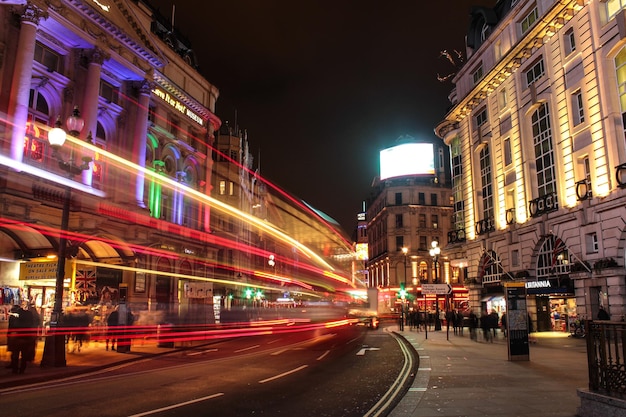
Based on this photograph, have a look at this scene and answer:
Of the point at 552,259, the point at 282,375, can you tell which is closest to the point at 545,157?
the point at 552,259

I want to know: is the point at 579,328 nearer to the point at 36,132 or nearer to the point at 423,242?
the point at 36,132

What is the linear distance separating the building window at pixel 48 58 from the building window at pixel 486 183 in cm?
3292

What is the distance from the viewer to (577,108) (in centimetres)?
2753

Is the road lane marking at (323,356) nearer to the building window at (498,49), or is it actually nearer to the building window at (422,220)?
the building window at (498,49)

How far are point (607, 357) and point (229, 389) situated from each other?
7905 mm

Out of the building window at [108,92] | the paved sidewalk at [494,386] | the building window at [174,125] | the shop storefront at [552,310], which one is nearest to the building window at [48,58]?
the building window at [108,92]

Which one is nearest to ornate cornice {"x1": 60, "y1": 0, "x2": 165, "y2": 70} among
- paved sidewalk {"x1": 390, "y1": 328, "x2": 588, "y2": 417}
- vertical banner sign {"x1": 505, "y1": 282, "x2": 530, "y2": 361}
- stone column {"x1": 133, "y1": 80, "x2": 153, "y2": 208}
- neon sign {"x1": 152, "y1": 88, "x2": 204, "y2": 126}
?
stone column {"x1": 133, "y1": 80, "x2": 153, "y2": 208}

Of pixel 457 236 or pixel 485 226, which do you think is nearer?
pixel 485 226

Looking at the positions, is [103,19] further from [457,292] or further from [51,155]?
[457,292]

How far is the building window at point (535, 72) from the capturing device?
3112 centimetres

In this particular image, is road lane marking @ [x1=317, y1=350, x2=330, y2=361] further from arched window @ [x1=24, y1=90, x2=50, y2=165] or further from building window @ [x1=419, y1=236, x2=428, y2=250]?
building window @ [x1=419, y1=236, x2=428, y2=250]

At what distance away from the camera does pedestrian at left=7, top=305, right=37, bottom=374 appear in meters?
13.9

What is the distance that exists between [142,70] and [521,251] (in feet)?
106

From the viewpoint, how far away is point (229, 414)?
8.61 meters
